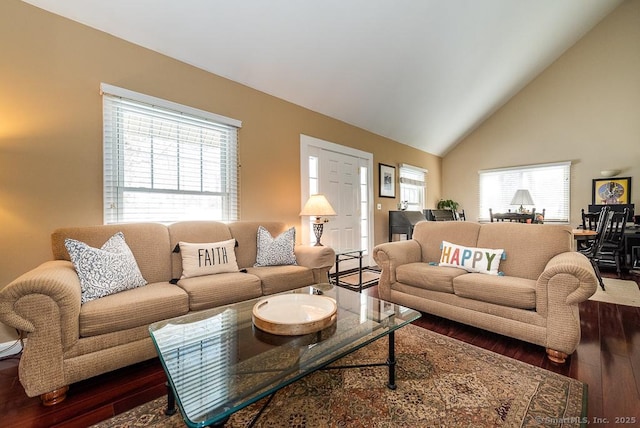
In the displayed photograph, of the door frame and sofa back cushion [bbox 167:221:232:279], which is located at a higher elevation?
the door frame

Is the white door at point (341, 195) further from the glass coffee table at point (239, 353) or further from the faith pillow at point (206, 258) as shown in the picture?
the glass coffee table at point (239, 353)

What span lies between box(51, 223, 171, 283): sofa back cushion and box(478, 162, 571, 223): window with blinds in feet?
20.6

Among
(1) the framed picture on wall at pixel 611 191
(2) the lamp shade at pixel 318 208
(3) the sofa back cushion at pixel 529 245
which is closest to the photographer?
(3) the sofa back cushion at pixel 529 245

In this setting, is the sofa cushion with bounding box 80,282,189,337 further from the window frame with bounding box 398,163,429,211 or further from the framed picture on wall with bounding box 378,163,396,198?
the window frame with bounding box 398,163,429,211

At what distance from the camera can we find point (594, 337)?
2082mm

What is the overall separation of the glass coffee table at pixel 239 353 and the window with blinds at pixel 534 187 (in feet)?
18.6

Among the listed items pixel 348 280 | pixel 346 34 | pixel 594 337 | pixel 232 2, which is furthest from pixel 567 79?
pixel 232 2

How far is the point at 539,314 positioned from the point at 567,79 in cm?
585

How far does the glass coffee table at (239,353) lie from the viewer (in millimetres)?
921

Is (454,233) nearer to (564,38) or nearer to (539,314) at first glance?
(539,314)

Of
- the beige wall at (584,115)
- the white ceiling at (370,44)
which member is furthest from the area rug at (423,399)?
the beige wall at (584,115)

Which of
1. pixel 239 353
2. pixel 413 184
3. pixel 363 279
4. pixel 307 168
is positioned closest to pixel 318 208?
pixel 307 168

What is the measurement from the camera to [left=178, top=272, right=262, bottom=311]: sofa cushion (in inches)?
76.3

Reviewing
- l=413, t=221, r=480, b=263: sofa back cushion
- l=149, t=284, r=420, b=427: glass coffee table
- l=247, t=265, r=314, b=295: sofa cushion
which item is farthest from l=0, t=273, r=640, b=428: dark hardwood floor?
l=247, t=265, r=314, b=295: sofa cushion
